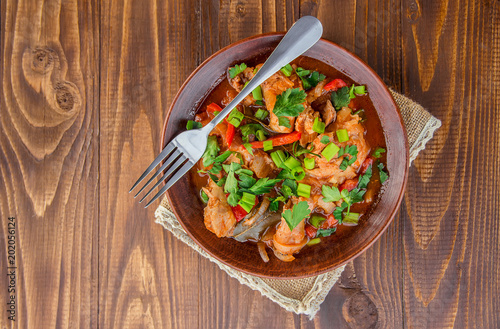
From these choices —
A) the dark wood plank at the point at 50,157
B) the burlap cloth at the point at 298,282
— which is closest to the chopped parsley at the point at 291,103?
the burlap cloth at the point at 298,282

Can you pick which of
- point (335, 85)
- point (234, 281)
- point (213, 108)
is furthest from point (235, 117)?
point (234, 281)

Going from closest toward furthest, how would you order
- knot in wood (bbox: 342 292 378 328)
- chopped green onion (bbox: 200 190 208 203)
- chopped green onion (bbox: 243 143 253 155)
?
chopped green onion (bbox: 243 143 253 155) < chopped green onion (bbox: 200 190 208 203) < knot in wood (bbox: 342 292 378 328)

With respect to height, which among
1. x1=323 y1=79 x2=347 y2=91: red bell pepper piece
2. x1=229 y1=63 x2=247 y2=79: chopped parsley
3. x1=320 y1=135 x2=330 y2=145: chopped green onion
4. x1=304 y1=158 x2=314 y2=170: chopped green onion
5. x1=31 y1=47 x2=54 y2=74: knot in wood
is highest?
x1=31 y1=47 x2=54 y2=74: knot in wood

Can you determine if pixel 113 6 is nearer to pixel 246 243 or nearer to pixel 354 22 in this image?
pixel 354 22

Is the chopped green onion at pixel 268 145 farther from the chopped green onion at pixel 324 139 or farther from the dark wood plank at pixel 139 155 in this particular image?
the dark wood plank at pixel 139 155

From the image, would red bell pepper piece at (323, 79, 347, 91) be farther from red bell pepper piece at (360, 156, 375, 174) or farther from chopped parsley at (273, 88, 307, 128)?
red bell pepper piece at (360, 156, 375, 174)

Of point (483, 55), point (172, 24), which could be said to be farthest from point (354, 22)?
point (172, 24)

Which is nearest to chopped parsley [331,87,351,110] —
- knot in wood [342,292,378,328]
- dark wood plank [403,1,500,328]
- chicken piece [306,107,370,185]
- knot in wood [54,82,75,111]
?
chicken piece [306,107,370,185]
